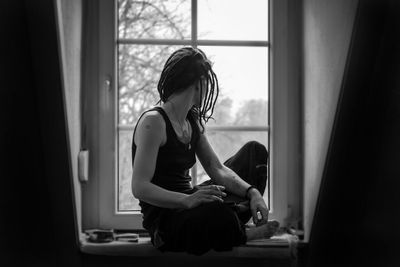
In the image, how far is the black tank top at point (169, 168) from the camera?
1.58 metres

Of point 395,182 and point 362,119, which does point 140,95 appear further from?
point 395,182

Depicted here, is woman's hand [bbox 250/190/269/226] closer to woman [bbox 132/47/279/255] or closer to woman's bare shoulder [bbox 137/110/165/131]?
woman [bbox 132/47/279/255]

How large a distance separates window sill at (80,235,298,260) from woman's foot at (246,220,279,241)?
0.29 meters

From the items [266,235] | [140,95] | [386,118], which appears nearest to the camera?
[266,235]

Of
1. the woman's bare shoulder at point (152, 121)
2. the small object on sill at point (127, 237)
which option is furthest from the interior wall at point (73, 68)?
the woman's bare shoulder at point (152, 121)

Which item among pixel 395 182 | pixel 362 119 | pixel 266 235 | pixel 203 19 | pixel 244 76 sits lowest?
pixel 266 235

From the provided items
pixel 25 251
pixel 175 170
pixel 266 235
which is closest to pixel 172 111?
pixel 175 170

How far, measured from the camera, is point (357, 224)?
6.11 feet

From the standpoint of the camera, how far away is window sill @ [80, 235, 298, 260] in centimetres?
180

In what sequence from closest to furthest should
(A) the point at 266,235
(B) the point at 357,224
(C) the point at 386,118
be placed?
1. (A) the point at 266,235
2. (C) the point at 386,118
3. (B) the point at 357,224

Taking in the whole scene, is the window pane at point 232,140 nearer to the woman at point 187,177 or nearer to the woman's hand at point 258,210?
the woman at point 187,177

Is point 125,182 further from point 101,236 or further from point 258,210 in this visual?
point 258,210

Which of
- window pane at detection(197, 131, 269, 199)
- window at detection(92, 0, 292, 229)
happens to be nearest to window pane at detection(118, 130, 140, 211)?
window at detection(92, 0, 292, 229)

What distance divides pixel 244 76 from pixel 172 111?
55 cm
